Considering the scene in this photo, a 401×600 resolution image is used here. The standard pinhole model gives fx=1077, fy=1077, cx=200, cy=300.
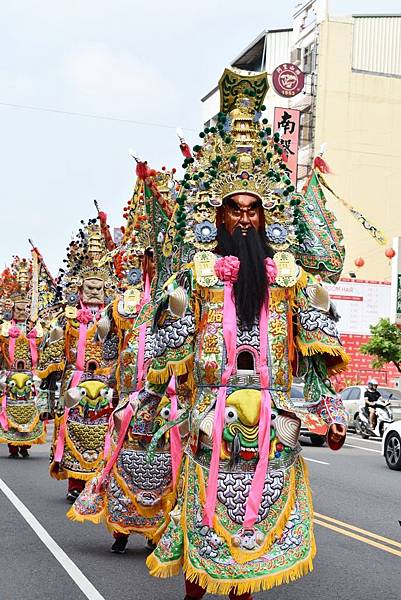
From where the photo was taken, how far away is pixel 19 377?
16016mm

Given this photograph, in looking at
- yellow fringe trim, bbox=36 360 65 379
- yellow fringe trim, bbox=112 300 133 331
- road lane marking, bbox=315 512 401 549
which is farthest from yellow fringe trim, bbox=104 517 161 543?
yellow fringe trim, bbox=36 360 65 379

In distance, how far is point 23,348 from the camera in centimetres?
1580

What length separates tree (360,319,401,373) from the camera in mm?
35344

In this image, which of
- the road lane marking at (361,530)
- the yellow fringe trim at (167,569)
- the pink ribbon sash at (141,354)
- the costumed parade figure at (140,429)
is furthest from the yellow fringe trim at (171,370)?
the road lane marking at (361,530)

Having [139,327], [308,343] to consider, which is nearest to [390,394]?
[139,327]

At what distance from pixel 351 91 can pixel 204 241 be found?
135 ft

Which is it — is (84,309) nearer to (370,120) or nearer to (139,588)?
(139,588)

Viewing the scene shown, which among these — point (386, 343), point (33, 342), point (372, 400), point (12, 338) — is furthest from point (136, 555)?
point (386, 343)

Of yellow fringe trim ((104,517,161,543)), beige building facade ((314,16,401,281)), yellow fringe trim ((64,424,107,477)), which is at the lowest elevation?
yellow fringe trim ((104,517,161,543))

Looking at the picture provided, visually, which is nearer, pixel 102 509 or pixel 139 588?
pixel 139 588

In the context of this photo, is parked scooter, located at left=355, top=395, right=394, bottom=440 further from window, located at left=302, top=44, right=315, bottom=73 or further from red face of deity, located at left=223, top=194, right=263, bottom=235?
→ window, located at left=302, top=44, right=315, bottom=73

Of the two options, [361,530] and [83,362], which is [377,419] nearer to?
[83,362]

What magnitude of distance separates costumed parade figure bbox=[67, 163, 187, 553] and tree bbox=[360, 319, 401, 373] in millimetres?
27120

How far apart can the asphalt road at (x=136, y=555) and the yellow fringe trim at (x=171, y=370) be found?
1421 mm
